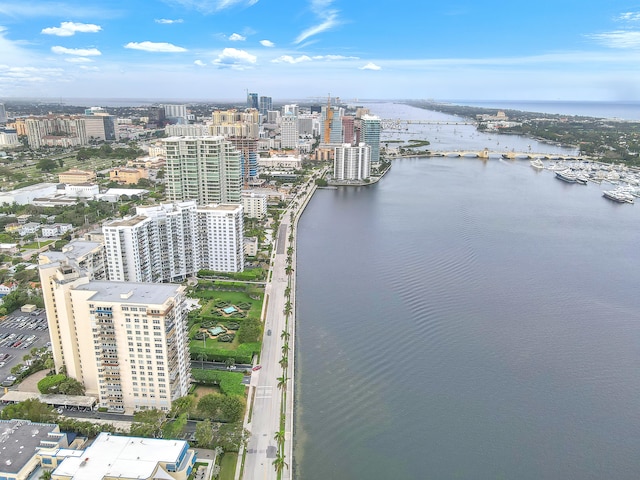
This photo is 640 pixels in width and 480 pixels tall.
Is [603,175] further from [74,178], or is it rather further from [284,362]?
[74,178]

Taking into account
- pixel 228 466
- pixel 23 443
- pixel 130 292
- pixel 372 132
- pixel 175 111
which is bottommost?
pixel 228 466

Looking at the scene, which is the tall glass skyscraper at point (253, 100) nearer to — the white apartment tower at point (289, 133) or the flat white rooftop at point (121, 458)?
the white apartment tower at point (289, 133)

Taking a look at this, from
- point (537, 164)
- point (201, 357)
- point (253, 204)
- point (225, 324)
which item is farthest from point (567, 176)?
point (201, 357)

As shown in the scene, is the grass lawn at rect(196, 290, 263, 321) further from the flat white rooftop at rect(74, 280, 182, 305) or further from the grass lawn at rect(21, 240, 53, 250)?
the grass lawn at rect(21, 240, 53, 250)

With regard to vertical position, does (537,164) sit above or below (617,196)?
above

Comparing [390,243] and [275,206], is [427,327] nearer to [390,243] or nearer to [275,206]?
[390,243]

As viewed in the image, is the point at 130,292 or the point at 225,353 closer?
the point at 130,292

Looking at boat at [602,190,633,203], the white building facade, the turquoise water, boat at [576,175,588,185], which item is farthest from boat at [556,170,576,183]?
the white building facade

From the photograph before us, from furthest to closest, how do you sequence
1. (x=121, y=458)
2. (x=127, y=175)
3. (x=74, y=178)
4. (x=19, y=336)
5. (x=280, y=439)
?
(x=127, y=175), (x=74, y=178), (x=19, y=336), (x=280, y=439), (x=121, y=458)
